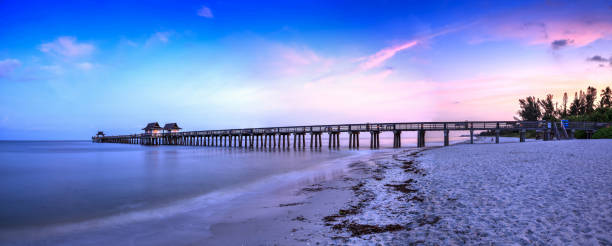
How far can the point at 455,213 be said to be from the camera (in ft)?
17.6

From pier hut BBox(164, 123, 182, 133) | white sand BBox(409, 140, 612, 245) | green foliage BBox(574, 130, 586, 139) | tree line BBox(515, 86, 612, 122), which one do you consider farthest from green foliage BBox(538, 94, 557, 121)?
pier hut BBox(164, 123, 182, 133)

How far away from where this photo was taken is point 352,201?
736 centimetres

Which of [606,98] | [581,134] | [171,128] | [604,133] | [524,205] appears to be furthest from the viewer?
[171,128]

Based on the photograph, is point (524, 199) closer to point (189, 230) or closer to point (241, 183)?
point (189, 230)

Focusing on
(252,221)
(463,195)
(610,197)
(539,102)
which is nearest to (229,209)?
(252,221)

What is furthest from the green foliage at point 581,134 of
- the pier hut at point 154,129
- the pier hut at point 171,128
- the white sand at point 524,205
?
the pier hut at point 154,129

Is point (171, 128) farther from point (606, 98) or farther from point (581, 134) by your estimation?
point (606, 98)

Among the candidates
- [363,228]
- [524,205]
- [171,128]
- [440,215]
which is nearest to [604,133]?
[524,205]

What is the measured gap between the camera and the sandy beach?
430cm

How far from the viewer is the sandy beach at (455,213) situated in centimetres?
430

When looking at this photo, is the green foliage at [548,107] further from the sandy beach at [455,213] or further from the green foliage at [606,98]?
the sandy beach at [455,213]

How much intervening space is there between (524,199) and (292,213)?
5053 millimetres

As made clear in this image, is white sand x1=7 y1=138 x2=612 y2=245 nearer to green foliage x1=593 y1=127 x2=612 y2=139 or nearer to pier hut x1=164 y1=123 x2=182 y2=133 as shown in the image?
green foliage x1=593 y1=127 x2=612 y2=139

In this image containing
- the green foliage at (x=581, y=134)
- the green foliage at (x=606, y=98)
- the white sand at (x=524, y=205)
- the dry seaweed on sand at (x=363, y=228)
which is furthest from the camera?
the green foliage at (x=606, y=98)
